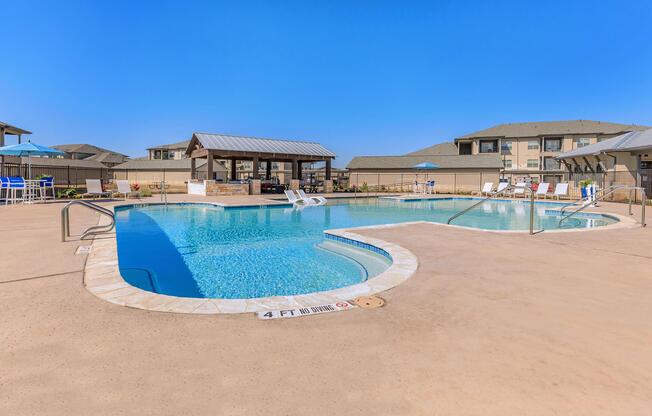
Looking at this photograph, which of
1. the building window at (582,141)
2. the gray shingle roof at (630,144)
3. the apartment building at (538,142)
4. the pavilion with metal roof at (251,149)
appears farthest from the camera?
the apartment building at (538,142)

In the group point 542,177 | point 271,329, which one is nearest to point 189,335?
point 271,329

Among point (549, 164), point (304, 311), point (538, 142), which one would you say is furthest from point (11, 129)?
point (549, 164)

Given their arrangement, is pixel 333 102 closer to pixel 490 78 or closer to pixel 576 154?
pixel 490 78

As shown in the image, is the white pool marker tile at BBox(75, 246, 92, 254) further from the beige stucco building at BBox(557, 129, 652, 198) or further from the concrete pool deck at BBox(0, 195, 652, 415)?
the beige stucco building at BBox(557, 129, 652, 198)

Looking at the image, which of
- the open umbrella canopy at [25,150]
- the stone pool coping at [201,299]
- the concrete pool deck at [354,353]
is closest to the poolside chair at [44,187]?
the open umbrella canopy at [25,150]

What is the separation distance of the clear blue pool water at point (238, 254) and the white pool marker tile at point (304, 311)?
173 centimetres

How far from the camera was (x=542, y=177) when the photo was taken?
4078 cm

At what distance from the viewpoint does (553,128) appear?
41.5 m

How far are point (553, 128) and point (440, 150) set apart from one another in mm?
12919

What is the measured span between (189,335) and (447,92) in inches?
1367

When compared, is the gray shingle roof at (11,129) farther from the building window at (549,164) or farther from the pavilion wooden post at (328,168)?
the building window at (549,164)

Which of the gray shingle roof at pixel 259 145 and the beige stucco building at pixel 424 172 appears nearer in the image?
the gray shingle roof at pixel 259 145

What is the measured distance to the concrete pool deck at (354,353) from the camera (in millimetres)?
1903

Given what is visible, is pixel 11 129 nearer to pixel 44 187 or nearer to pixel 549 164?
pixel 44 187
